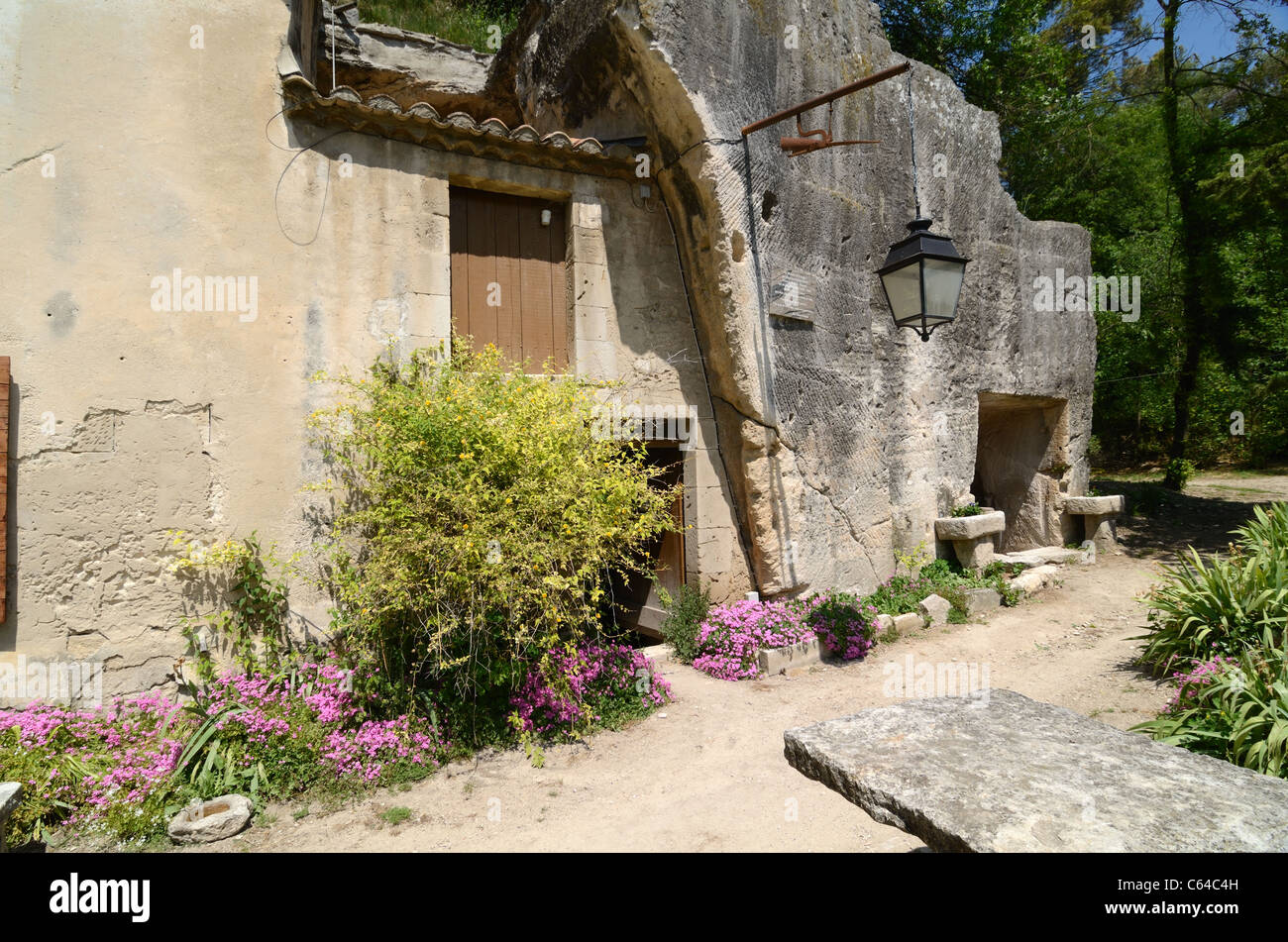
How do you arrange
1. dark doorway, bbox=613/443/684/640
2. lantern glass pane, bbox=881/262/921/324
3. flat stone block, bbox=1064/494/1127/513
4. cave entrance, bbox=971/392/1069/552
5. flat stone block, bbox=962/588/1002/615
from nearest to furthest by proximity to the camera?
1. lantern glass pane, bbox=881/262/921/324
2. dark doorway, bbox=613/443/684/640
3. flat stone block, bbox=962/588/1002/615
4. flat stone block, bbox=1064/494/1127/513
5. cave entrance, bbox=971/392/1069/552

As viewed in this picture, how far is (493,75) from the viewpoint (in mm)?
8914

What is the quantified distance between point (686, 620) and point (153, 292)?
4.84m

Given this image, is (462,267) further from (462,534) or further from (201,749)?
(201,749)

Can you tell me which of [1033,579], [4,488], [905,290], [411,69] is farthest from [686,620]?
[411,69]

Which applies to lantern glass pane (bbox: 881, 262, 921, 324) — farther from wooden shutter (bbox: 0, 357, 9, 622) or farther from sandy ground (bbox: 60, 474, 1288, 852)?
wooden shutter (bbox: 0, 357, 9, 622)

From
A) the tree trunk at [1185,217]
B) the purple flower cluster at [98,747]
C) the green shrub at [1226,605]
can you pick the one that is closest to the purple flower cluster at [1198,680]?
the green shrub at [1226,605]

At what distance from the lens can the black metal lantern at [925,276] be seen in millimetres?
4777

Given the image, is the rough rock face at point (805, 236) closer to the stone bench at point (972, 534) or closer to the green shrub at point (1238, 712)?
the stone bench at point (972, 534)

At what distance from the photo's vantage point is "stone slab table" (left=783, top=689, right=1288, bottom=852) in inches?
61.5

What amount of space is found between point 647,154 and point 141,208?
4.04 metres

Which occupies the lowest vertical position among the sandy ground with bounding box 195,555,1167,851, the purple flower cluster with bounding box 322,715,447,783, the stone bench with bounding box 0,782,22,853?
the sandy ground with bounding box 195,555,1167,851

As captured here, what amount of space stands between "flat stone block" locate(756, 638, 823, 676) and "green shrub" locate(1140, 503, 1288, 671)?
8.41 feet

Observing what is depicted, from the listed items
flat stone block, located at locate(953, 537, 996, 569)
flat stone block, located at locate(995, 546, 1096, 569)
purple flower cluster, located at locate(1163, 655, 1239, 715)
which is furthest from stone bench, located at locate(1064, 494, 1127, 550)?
purple flower cluster, located at locate(1163, 655, 1239, 715)

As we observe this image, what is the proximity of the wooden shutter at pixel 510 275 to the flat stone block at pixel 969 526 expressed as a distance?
4.84m
